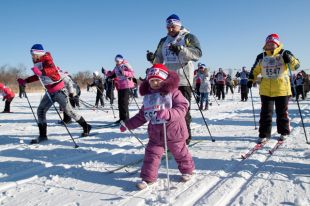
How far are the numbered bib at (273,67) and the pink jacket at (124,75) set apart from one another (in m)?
4.05

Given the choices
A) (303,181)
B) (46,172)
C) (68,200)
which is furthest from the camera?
(46,172)

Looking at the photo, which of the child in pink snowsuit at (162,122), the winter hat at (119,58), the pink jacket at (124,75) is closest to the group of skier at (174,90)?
the child in pink snowsuit at (162,122)

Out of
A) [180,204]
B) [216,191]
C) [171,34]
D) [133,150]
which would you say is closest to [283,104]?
[171,34]

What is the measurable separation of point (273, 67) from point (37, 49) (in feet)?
14.6

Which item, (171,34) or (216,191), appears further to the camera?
(171,34)

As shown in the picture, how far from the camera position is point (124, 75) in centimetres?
894

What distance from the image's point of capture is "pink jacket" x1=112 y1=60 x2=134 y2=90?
8.92m

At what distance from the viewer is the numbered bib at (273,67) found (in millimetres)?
5773

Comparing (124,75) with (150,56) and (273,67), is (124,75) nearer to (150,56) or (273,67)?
(150,56)

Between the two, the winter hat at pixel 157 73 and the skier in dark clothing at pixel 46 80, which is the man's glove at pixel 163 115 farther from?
the skier in dark clothing at pixel 46 80

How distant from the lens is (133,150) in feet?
17.9

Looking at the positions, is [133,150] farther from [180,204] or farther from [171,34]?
[180,204]

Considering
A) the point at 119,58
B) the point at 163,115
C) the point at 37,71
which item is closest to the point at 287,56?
the point at 163,115

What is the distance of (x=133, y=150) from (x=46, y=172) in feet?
5.30
